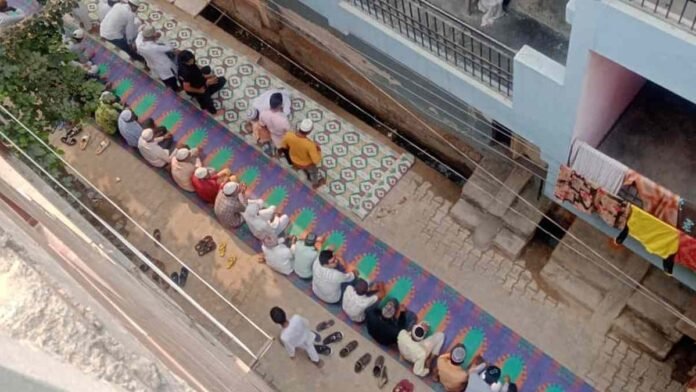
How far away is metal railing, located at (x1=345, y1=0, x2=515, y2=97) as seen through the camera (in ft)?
22.4

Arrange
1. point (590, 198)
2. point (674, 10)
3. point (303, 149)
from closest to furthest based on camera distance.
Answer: point (674, 10) < point (590, 198) < point (303, 149)

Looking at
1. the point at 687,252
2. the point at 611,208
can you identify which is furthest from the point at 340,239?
the point at 687,252

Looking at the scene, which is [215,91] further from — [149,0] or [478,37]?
[478,37]

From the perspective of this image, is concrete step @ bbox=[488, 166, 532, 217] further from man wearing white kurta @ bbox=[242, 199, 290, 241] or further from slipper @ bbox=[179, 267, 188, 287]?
slipper @ bbox=[179, 267, 188, 287]

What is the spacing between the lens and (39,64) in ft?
23.3

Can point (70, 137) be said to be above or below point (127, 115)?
below

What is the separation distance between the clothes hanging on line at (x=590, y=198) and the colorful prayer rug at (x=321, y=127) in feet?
7.24

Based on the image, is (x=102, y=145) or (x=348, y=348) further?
(x=102, y=145)

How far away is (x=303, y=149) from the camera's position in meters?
8.20

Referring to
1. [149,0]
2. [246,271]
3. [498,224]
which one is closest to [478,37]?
[498,224]

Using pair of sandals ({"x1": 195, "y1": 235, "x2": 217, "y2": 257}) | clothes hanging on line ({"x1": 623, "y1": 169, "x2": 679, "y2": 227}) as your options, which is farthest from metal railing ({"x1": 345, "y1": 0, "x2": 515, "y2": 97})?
pair of sandals ({"x1": 195, "y1": 235, "x2": 217, "y2": 257})

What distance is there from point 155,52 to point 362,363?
4.20 m

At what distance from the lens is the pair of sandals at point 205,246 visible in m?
8.47

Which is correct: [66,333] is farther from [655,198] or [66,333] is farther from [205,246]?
[205,246]
